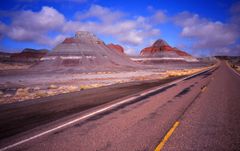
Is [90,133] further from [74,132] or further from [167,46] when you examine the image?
[167,46]

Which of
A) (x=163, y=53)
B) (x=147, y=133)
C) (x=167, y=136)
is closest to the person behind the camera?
(x=167, y=136)

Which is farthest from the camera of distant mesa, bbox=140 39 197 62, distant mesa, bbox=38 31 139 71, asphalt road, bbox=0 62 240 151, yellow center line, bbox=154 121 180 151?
distant mesa, bbox=140 39 197 62

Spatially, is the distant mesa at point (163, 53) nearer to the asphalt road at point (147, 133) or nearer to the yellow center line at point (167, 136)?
the asphalt road at point (147, 133)

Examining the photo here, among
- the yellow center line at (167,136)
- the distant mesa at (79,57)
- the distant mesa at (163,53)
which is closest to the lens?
the yellow center line at (167,136)

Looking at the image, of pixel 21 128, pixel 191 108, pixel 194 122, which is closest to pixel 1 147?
pixel 21 128

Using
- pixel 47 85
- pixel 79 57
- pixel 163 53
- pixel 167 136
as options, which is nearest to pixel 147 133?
pixel 167 136

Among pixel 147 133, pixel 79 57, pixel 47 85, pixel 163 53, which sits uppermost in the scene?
pixel 163 53

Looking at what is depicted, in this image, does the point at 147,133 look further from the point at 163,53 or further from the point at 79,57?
the point at 163,53

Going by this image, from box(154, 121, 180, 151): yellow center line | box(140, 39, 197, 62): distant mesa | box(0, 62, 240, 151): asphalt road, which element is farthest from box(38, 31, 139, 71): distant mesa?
box(140, 39, 197, 62): distant mesa

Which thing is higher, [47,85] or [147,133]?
[147,133]

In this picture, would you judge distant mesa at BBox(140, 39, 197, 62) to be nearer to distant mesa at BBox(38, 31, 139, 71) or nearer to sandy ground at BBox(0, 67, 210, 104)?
distant mesa at BBox(38, 31, 139, 71)

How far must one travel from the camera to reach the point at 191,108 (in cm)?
756

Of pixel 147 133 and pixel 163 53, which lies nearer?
pixel 147 133

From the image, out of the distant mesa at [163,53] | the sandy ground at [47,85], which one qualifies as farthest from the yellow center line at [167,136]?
the distant mesa at [163,53]
